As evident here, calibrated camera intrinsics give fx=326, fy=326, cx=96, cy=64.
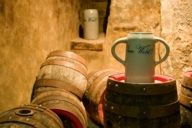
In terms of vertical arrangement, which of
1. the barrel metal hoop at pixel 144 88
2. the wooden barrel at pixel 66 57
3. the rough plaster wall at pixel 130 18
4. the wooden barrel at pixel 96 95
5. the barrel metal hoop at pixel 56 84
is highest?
the rough plaster wall at pixel 130 18

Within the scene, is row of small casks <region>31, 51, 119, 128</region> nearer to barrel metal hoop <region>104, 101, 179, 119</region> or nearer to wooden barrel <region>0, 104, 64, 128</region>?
wooden barrel <region>0, 104, 64, 128</region>

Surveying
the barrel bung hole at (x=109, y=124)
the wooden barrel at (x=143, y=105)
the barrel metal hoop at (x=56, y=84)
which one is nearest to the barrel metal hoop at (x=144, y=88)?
the wooden barrel at (x=143, y=105)

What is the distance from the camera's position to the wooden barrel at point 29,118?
229cm

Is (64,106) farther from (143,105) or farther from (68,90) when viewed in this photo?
(143,105)

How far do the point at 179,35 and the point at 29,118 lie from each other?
7.55 ft

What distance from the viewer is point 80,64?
4074 mm

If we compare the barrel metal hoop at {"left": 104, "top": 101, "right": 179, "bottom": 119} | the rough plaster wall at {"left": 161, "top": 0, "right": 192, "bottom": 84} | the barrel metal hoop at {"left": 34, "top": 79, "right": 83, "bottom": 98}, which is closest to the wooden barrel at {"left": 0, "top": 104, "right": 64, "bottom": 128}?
the barrel metal hoop at {"left": 104, "top": 101, "right": 179, "bottom": 119}

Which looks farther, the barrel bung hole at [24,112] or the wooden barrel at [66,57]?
the wooden barrel at [66,57]

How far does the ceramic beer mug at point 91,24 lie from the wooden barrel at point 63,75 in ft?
6.85

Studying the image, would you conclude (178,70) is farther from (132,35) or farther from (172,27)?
(132,35)

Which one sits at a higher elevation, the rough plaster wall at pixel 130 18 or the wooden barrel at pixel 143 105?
the rough plaster wall at pixel 130 18

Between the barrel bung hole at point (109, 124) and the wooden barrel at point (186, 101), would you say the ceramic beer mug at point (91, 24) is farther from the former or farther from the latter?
the barrel bung hole at point (109, 124)

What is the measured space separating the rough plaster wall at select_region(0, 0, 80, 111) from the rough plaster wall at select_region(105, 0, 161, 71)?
0.97 m

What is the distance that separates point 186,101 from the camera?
279 centimetres
